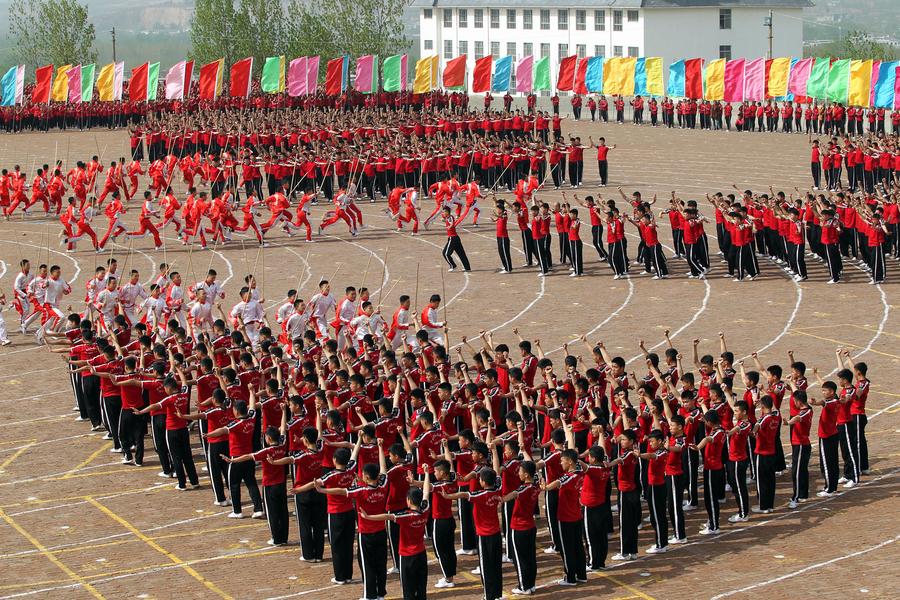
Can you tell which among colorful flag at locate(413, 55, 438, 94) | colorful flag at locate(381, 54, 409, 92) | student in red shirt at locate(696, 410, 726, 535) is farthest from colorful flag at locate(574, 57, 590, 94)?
student in red shirt at locate(696, 410, 726, 535)

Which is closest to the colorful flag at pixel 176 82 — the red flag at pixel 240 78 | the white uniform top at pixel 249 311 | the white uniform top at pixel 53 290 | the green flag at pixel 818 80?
the red flag at pixel 240 78

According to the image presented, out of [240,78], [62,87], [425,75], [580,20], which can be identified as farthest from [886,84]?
[580,20]

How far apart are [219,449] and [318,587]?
303cm

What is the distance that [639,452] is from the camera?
15.8 metres

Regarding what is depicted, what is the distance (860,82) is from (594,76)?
12633 mm

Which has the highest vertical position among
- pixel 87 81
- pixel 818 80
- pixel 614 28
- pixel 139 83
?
pixel 614 28

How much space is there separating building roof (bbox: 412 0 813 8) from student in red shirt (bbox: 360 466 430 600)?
72.9 meters

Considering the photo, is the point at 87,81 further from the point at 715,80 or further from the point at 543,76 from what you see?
the point at 715,80

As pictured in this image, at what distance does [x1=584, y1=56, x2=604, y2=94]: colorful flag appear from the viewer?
194 ft

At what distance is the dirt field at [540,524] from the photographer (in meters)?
14.9

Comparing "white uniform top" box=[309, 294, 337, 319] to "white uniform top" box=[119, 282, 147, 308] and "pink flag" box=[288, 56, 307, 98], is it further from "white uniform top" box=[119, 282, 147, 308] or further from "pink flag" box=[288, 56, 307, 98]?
"pink flag" box=[288, 56, 307, 98]

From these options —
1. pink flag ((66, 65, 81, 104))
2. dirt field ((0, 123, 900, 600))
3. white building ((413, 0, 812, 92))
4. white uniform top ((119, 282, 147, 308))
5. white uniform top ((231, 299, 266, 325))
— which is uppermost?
white building ((413, 0, 812, 92))

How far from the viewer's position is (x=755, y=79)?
5406 centimetres

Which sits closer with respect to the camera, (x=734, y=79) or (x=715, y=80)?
(x=734, y=79)
